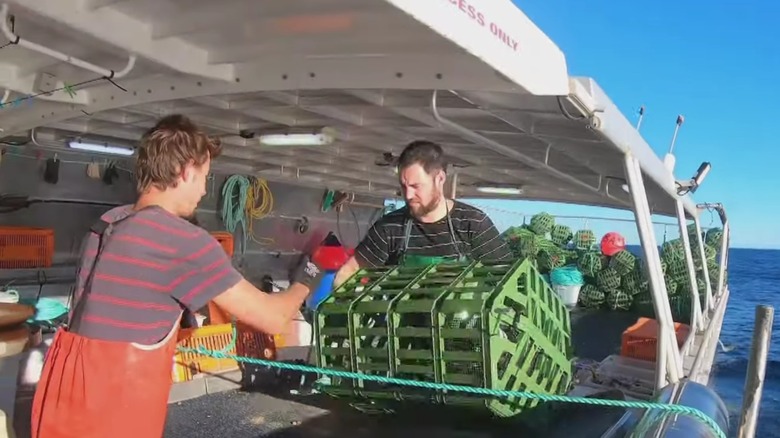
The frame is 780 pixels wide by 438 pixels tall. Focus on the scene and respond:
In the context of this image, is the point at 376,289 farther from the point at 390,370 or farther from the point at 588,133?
the point at 588,133

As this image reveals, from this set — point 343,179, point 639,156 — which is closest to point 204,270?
point 639,156

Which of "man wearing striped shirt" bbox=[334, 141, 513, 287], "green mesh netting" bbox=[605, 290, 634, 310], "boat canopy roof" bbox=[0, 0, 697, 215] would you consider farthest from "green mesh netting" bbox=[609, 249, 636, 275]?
"man wearing striped shirt" bbox=[334, 141, 513, 287]

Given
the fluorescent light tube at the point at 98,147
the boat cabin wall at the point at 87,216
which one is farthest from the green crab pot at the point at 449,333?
the boat cabin wall at the point at 87,216

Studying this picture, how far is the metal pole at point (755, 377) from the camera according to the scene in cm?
295

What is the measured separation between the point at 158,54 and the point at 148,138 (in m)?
1.94

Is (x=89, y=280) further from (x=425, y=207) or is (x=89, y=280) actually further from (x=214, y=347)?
(x=214, y=347)

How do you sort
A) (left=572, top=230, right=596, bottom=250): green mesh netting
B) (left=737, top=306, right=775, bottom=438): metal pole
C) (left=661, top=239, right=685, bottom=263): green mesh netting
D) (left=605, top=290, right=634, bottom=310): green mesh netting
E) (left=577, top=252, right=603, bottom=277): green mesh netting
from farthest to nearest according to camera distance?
1. (left=572, top=230, right=596, bottom=250): green mesh netting
2. (left=577, top=252, right=603, bottom=277): green mesh netting
3. (left=605, top=290, right=634, bottom=310): green mesh netting
4. (left=661, top=239, right=685, bottom=263): green mesh netting
5. (left=737, top=306, right=775, bottom=438): metal pole

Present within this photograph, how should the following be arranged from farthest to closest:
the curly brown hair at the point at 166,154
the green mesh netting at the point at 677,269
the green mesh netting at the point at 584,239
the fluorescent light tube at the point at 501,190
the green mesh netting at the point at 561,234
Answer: the green mesh netting at the point at 561,234, the green mesh netting at the point at 584,239, the green mesh netting at the point at 677,269, the fluorescent light tube at the point at 501,190, the curly brown hair at the point at 166,154

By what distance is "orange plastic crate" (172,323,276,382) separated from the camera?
177 inches

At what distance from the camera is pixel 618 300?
40.6 ft

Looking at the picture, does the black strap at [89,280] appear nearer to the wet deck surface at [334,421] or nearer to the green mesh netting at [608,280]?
the wet deck surface at [334,421]

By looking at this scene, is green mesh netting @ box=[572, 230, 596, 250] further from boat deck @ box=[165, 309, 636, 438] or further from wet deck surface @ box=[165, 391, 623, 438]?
wet deck surface @ box=[165, 391, 623, 438]

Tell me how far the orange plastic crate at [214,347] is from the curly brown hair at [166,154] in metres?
2.50

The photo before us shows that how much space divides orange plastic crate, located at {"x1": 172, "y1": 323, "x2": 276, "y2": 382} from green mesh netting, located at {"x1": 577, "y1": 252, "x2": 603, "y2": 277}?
9.62 m
